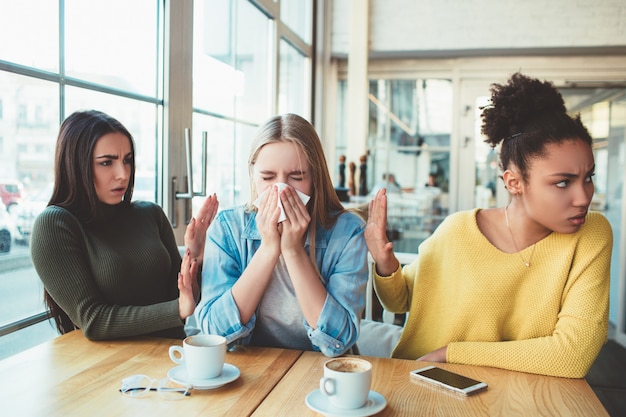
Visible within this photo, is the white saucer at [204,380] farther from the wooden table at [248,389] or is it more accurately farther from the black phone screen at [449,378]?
the black phone screen at [449,378]

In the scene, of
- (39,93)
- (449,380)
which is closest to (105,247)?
(39,93)

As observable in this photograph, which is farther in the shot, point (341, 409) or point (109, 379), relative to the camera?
point (109, 379)

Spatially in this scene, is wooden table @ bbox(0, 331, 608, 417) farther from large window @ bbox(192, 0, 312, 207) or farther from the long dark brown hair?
large window @ bbox(192, 0, 312, 207)

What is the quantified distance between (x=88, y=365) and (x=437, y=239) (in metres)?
0.93

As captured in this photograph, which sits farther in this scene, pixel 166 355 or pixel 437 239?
pixel 437 239

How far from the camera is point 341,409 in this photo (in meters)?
0.96

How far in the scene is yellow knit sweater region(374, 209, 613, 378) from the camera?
4.09 feet

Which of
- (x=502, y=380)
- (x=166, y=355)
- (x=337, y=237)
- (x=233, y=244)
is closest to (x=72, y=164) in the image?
(x=233, y=244)

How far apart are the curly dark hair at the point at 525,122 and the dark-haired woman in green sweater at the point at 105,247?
0.84 meters

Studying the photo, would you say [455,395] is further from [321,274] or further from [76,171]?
[76,171]

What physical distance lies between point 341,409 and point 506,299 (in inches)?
25.0

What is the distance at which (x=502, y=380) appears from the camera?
1160 mm

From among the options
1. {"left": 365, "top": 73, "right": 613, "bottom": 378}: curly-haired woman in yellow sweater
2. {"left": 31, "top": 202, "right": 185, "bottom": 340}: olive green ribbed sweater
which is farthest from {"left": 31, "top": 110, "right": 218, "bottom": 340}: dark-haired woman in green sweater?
{"left": 365, "top": 73, "right": 613, "bottom": 378}: curly-haired woman in yellow sweater

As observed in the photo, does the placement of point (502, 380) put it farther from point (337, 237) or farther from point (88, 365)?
point (88, 365)
